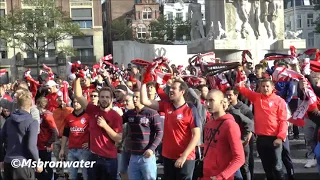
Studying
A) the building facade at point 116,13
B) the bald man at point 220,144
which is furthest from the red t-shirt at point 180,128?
the building facade at point 116,13

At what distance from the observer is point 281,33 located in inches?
989

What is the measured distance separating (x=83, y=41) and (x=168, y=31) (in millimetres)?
11004

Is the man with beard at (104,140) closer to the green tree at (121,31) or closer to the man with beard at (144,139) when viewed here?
the man with beard at (144,139)

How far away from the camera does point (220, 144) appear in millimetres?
5684

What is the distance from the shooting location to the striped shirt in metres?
7.30

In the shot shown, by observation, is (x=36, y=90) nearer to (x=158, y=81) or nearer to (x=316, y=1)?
(x=158, y=81)

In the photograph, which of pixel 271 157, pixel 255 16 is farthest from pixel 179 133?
pixel 255 16

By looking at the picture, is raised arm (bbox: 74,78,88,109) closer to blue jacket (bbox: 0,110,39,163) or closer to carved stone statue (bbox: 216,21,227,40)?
blue jacket (bbox: 0,110,39,163)

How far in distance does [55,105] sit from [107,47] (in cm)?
7635

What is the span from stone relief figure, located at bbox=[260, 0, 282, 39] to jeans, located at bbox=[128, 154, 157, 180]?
18.4 metres

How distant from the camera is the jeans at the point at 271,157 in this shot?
26.7 ft

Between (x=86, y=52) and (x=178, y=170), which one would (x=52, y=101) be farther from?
(x=86, y=52)

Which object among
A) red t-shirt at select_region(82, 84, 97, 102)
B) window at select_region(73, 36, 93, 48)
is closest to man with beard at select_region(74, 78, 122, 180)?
red t-shirt at select_region(82, 84, 97, 102)

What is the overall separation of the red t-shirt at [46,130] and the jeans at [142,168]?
227 centimetres
